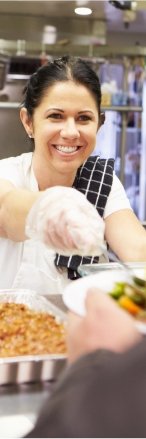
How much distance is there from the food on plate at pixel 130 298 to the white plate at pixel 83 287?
0.02 m

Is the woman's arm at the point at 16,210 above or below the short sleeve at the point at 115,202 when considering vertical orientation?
above

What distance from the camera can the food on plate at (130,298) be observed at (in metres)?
0.65

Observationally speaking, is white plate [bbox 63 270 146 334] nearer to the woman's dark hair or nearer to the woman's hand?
the woman's hand

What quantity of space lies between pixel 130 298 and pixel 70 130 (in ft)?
4.06

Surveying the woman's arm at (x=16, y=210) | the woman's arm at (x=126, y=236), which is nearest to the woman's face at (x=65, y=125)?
the woman's arm at (x=126, y=236)

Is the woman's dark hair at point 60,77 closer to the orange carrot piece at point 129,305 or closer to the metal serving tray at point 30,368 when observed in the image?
the metal serving tray at point 30,368

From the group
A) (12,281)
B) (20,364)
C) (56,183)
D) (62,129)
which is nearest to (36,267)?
(12,281)

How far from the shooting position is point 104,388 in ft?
1.77

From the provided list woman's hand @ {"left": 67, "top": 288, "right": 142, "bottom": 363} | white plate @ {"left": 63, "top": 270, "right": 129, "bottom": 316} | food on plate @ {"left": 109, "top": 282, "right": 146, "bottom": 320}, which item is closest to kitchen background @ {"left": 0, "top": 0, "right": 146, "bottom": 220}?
white plate @ {"left": 63, "top": 270, "right": 129, "bottom": 316}

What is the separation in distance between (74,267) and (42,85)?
0.68m

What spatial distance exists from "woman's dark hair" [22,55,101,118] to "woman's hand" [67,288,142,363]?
1426 mm

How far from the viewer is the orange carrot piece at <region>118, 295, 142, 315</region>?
0.65 metres

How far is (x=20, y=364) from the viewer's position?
40.4 inches

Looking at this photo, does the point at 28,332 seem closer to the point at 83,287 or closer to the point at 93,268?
the point at 93,268
